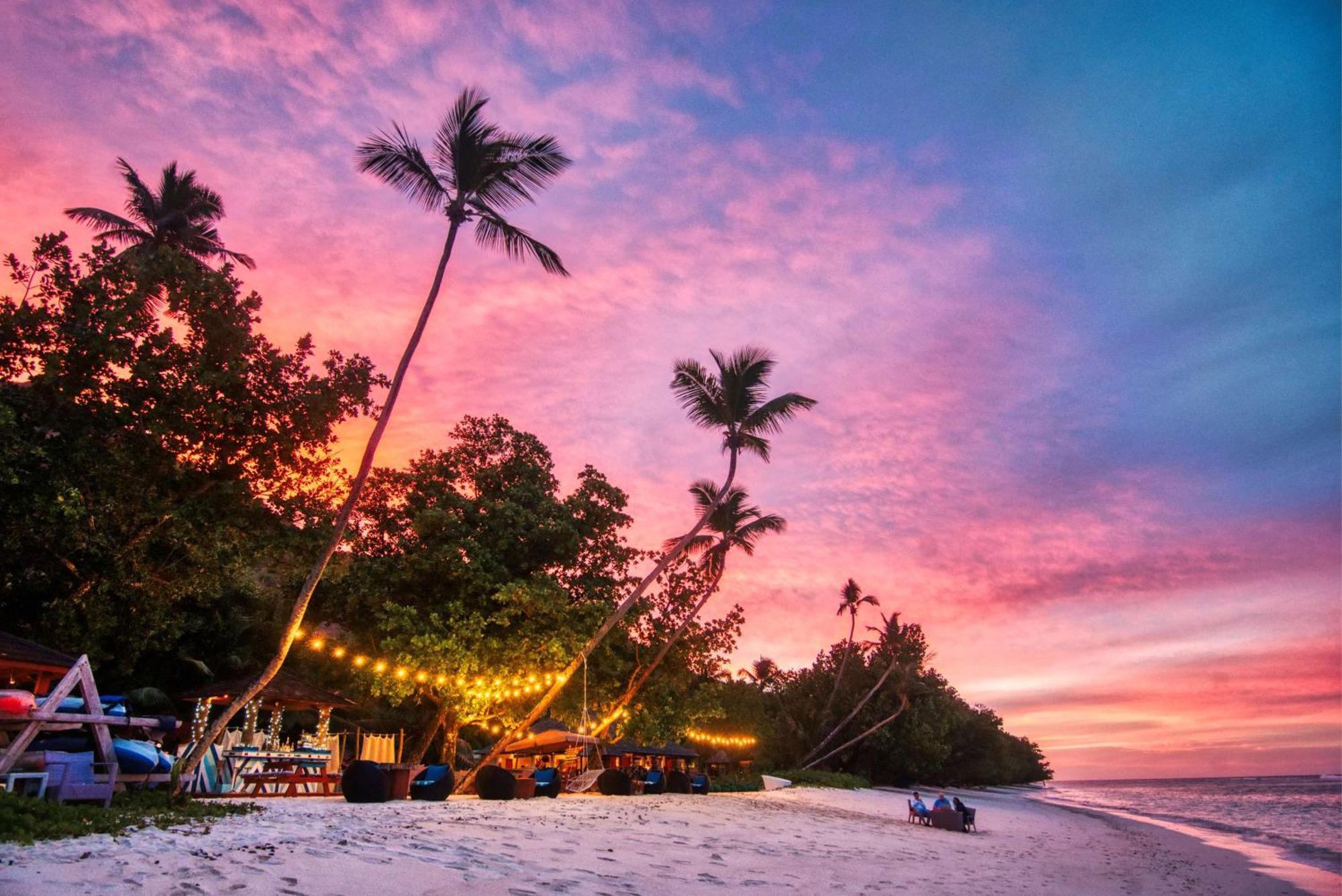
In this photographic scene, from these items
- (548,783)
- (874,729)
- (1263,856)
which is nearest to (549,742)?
(548,783)

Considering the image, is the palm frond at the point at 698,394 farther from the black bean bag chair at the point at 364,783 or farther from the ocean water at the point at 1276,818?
the ocean water at the point at 1276,818

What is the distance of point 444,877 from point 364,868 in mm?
664

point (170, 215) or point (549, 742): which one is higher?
point (170, 215)

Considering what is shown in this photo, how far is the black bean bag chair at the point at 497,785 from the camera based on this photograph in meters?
14.9

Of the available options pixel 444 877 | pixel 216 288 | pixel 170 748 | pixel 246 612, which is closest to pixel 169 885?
pixel 444 877

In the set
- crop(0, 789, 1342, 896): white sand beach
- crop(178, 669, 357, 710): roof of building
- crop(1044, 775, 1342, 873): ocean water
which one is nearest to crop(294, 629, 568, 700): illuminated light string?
crop(178, 669, 357, 710): roof of building

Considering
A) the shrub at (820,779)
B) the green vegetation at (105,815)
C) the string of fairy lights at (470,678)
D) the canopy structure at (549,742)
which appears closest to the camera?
the green vegetation at (105,815)

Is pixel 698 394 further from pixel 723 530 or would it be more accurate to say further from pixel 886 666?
pixel 886 666

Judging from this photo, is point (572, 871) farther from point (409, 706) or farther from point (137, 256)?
point (409, 706)

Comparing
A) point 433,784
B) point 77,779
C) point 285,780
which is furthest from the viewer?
point 433,784

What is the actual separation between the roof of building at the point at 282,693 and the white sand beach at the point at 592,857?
3.35 meters

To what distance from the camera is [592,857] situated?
25.1 ft

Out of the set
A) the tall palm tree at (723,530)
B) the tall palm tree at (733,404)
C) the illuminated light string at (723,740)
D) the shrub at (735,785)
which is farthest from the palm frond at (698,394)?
the illuminated light string at (723,740)

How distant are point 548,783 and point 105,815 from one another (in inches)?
451
